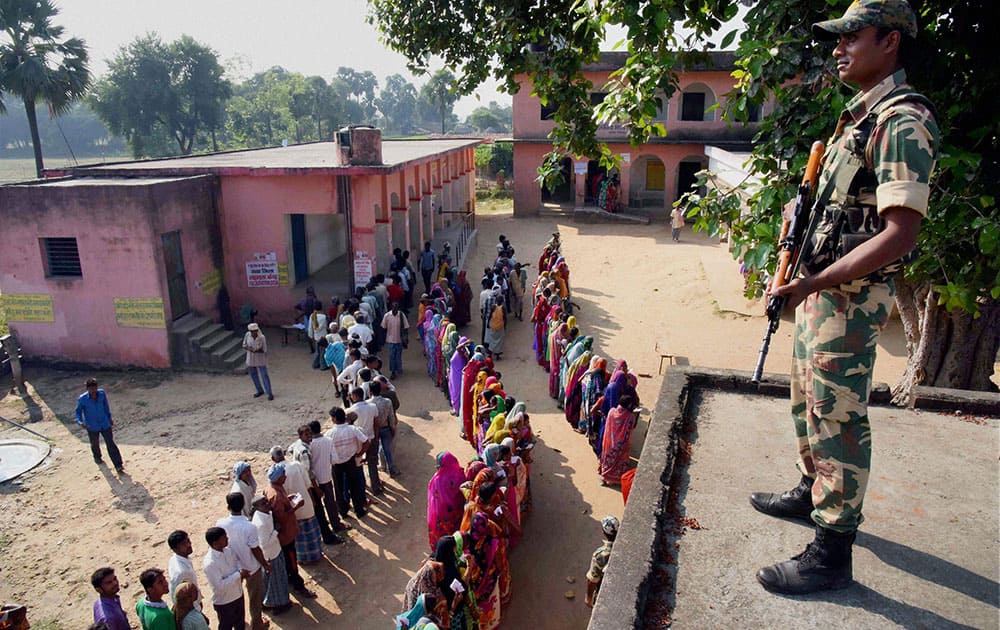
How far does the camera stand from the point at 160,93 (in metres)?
37.2

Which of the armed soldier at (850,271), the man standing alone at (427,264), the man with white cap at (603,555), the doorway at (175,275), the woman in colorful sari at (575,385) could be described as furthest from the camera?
the man standing alone at (427,264)

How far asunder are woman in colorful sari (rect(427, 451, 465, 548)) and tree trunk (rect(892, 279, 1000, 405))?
4.63m

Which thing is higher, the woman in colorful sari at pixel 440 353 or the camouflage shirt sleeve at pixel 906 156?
the camouflage shirt sleeve at pixel 906 156

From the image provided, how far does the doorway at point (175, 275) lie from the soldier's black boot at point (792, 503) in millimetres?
10999

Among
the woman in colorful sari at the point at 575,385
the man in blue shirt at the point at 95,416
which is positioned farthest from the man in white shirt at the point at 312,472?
the woman in colorful sari at the point at 575,385

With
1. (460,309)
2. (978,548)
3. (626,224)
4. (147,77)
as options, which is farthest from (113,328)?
(147,77)

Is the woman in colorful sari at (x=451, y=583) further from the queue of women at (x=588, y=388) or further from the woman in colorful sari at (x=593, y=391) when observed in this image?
the woman in colorful sari at (x=593, y=391)

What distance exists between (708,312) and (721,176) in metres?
5.90

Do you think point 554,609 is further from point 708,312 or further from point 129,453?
point 708,312

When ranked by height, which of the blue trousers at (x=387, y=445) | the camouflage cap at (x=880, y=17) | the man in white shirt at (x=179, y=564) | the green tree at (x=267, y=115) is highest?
the green tree at (x=267, y=115)

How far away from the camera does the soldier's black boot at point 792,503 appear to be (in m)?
2.92

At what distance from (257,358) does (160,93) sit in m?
34.1

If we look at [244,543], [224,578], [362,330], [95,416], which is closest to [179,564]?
[224,578]

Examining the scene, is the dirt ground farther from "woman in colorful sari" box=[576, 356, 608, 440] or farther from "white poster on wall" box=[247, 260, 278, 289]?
"white poster on wall" box=[247, 260, 278, 289]
